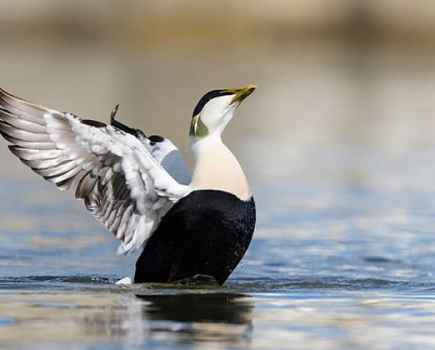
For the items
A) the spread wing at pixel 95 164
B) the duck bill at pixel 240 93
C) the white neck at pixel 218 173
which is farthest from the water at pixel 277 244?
the duck bill at pixel 240 93

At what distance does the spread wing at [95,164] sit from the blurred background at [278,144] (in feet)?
1.98

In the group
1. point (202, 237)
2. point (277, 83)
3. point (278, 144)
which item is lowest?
point (202, 237)

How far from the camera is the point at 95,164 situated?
1180 cm

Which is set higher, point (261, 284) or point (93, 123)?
point (93, 123)

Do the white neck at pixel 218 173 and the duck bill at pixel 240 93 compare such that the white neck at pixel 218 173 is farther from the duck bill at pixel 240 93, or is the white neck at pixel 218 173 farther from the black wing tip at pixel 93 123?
the black wing tip at pixel 93 123

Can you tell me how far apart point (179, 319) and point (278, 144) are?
13303 mm

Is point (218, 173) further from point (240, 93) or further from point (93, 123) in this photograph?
point (93, 123)

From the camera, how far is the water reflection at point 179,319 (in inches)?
372

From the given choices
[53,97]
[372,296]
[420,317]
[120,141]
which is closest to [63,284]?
[120,141]

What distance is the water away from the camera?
9742mm

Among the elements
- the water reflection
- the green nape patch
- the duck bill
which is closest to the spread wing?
the green nape patch

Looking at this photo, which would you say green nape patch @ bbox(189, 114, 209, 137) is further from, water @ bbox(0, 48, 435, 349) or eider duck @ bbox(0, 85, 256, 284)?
water @ bbox(0, 48, 435, 349)

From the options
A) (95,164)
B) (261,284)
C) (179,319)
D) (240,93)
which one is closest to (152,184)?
(95,164)

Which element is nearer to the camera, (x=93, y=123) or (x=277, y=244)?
(x=93, y=123)
